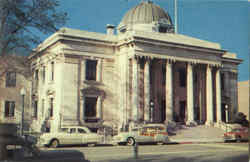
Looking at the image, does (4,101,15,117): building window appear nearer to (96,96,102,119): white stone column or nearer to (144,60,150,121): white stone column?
(96,96,102,119): white stone column

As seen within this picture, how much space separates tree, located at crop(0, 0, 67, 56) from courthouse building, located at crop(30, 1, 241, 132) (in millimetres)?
11979

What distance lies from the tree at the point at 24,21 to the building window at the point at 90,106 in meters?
16.4

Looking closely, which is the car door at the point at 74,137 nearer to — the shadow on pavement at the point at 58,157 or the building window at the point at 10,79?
the building window at the point at 10,79

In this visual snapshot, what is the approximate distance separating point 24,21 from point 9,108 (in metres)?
2.69

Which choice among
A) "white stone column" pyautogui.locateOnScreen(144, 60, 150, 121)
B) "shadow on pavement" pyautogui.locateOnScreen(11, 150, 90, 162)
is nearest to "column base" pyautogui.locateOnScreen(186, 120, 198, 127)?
"white stone column" pyautogui.locateOnScreen(144, 60, 150, 121)

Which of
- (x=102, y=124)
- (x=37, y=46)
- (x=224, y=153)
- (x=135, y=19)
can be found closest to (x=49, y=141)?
(x=37, y=46)

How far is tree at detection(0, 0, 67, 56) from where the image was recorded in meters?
9.45

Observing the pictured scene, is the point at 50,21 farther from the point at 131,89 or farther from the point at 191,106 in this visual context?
the point at 191,106

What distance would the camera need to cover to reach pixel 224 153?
11336 millimetres

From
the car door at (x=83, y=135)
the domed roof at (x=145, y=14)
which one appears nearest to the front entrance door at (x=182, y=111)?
the domed roof at (x=145, y=14)

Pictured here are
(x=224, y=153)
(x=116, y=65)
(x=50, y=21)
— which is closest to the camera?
(x=50, y=21)

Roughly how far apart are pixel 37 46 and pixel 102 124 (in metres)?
16.0

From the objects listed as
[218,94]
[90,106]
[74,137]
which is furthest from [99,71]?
[74,137]

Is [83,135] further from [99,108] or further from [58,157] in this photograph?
[99,108]
